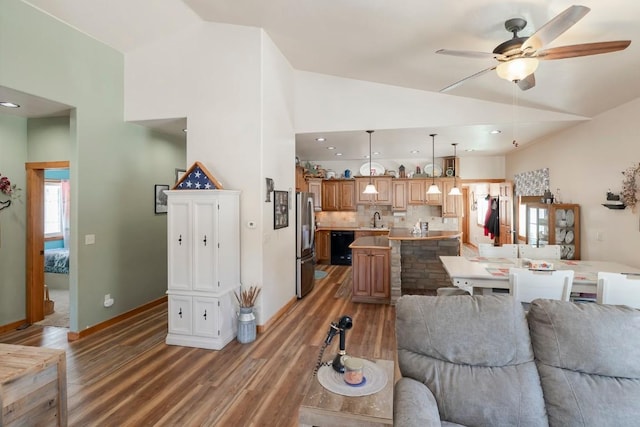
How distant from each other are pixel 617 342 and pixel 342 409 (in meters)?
1.42

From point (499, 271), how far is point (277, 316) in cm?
279

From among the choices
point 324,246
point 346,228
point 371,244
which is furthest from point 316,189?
point 371,244

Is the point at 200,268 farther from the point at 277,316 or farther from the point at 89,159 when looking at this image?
the point at 89,159

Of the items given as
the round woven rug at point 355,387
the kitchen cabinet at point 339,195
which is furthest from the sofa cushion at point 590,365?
the kitchen cabinet at point 339,195

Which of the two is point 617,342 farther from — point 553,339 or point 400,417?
point 400,417

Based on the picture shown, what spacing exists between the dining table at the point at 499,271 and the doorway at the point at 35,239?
500 centimetres

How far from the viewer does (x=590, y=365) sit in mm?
1588

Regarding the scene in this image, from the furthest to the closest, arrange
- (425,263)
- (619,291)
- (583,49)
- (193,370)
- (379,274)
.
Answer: (425,263) → (379,274) → (193,370) → (619,291) → (583,49)

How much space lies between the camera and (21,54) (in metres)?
3.18

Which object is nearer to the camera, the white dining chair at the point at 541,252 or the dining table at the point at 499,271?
the dining table at the point at 499,271

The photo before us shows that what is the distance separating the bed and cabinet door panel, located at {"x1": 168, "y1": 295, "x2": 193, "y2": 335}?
140 inches

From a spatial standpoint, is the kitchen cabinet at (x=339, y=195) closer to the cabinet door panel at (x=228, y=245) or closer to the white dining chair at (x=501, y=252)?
the white dining chair at (x=501, y=252)

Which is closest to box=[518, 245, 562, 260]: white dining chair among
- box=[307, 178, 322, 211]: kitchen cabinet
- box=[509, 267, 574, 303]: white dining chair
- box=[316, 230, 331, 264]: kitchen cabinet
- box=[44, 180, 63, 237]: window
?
box=[509, 267, 574, 303]: white dining chair

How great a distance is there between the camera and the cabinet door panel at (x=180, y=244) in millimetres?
3557
